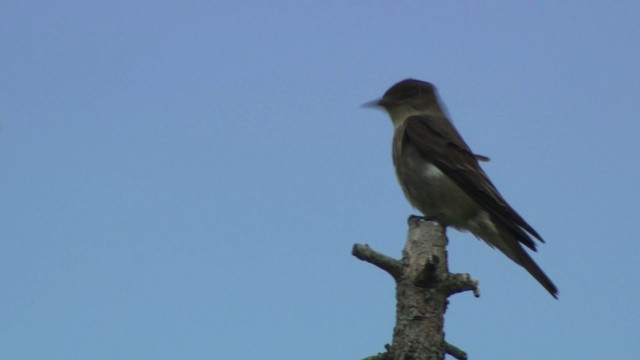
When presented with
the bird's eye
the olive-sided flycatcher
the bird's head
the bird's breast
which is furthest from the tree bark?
the bird's eye

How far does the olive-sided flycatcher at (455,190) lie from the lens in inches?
355

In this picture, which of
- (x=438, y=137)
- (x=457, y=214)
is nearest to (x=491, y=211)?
(x=457, y=214)

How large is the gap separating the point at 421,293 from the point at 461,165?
12.5 ft

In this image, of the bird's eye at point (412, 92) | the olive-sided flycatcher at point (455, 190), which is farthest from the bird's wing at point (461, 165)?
the bird's eye at point (412, 92)

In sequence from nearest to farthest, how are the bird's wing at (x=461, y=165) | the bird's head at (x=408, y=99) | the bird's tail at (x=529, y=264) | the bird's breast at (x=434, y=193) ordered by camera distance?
the bird's tail at (x=529, y=264)
the bird's wing at (x=461, y=165)
the bird's breast at (x=434, y=193)
the bird's head at (x=408, y=99)

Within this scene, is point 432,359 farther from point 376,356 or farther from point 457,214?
point 457,214

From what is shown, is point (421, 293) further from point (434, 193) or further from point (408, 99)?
point (408, 99)

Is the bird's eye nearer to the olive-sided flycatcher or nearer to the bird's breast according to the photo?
the olive-sided flycatcher

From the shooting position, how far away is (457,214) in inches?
362

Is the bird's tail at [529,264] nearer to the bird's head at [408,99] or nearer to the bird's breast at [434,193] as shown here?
the bird's breast at [434,193]

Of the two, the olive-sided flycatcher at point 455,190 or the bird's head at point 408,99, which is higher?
the bird's head at point 408,99

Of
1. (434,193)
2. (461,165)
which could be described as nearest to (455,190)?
(434,193)

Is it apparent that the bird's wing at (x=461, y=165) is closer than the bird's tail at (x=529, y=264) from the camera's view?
No

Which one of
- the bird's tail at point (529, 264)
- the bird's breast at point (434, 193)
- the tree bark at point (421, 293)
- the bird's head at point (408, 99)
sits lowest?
the tree bark at point (421, 293)
